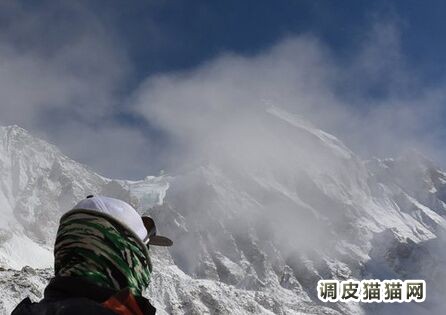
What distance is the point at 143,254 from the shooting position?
3.81 m

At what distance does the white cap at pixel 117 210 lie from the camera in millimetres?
3693

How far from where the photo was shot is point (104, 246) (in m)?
3.62

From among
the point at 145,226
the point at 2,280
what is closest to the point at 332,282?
the point at 145,226

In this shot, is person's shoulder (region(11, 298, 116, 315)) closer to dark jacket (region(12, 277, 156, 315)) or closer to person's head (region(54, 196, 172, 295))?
dark jacket (region(12, 277, 156, 315))

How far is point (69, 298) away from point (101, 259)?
0.33m

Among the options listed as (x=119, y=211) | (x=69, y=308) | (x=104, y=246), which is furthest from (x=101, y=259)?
(x=69, y=308)

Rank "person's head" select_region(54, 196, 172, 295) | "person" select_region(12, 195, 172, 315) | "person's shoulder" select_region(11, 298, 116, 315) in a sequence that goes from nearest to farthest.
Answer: "person's shoulder" select_region(11, 298, 116, 315) → "person" select_region(12, 195, 172, 315) → "person's head" select_region(54, 196, 172, 295)

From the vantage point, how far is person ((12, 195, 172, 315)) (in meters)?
3.43

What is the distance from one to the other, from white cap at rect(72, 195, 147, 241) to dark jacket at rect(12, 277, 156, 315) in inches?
17.0

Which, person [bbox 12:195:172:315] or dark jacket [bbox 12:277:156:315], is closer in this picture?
dark jacket [bbox 12:277:156:315]

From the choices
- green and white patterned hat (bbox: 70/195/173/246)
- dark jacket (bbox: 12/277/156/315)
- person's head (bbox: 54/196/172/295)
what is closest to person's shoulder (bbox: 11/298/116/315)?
dark jacket (bbox: 12/277/156/315)

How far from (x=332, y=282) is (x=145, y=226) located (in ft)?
172

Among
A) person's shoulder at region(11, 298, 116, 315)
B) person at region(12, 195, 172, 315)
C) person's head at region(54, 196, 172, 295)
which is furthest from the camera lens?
person's head at region(54, 196, 172, 295)

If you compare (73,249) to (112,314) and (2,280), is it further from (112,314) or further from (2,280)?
(2,280)
